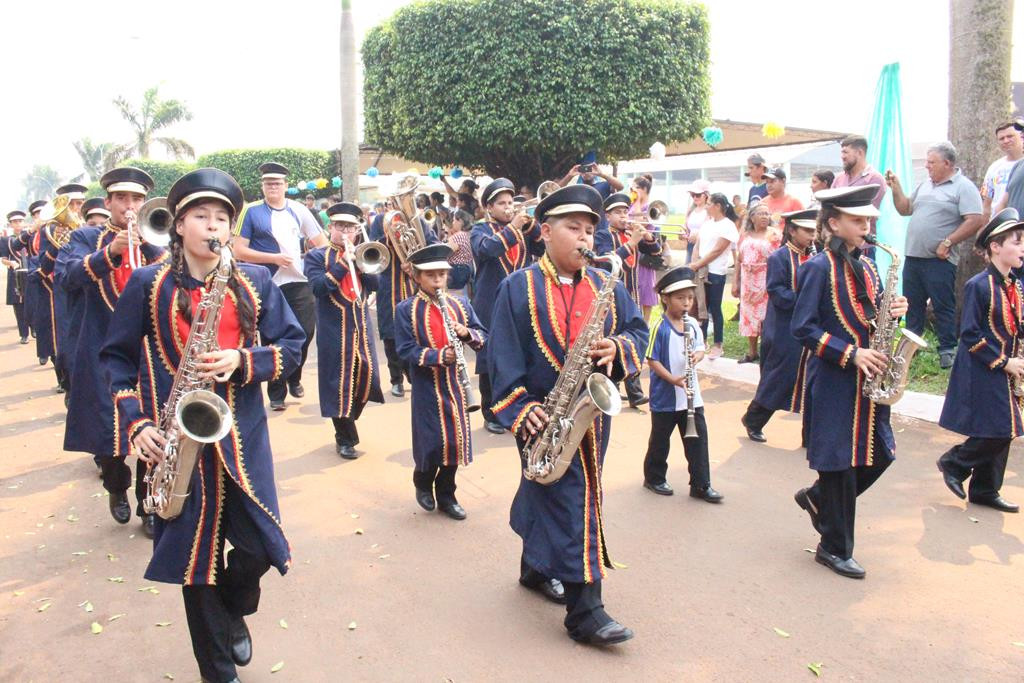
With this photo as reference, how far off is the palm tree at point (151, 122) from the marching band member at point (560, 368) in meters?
51.4

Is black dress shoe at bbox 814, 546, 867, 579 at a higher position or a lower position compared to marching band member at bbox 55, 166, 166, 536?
lower

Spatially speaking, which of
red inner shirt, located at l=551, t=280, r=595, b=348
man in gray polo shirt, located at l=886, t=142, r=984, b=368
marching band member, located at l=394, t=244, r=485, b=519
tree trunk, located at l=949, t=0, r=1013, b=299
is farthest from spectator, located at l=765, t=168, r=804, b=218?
red inner shirt, located at l=551, t=280, r=595, b=348

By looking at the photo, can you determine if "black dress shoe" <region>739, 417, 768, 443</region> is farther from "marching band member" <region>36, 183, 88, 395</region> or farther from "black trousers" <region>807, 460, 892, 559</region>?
"marching band member" <region>36, 183, 88, 395</region>

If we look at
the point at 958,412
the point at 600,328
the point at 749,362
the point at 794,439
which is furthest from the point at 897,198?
Answer: the point at 600,328

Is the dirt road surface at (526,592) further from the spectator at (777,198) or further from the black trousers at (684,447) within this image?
the spectator at (777,198)

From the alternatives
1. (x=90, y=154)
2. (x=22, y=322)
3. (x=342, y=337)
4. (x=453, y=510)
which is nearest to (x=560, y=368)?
(x=453, y=510)

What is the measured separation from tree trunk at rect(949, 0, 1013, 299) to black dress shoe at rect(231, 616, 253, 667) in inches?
347

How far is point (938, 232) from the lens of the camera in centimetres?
926

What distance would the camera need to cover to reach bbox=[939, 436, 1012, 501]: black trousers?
5.68 meters

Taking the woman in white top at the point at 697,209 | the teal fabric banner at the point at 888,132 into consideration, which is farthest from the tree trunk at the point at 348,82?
the teal fabric banner at the point at 888,132

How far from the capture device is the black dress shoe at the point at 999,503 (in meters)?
5.67

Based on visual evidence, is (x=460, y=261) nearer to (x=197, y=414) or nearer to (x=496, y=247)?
(x=496, y=247)

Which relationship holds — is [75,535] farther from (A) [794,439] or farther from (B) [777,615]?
(A) [794,439]

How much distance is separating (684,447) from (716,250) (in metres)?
5.09
